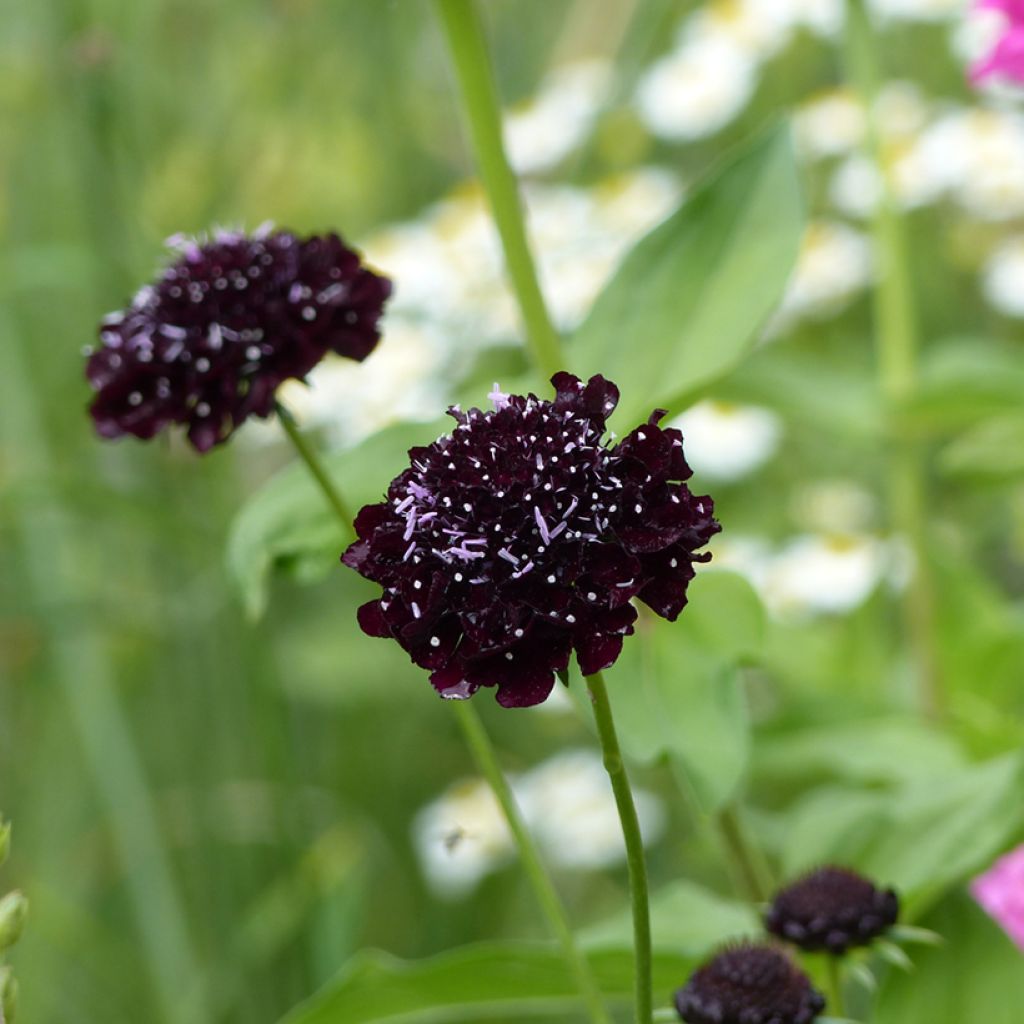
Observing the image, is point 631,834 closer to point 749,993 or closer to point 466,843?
point 749,993

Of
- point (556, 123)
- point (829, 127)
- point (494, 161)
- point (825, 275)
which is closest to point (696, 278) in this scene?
point (494, 161)

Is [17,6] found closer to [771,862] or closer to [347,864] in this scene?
[347,864]

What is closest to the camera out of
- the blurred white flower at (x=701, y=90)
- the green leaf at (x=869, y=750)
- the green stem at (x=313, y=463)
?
the green stem at (x=313, y=463)

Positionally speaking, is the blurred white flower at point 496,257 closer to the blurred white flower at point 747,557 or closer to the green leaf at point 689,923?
the blurred white flower at point 747,557

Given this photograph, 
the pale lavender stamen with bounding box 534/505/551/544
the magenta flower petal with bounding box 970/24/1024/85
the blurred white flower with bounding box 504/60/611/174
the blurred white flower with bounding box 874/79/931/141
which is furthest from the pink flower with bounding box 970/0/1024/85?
the blurred white flower with bounding box 504/60/611/174

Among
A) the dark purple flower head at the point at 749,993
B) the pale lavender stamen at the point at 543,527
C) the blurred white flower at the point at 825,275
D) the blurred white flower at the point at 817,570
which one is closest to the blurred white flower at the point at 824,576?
the blurred white flower at the point at 817,570

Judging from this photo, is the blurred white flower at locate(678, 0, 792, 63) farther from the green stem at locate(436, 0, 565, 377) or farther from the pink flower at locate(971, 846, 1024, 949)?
the pink flower at locate(971, 846, 1024, 949)
